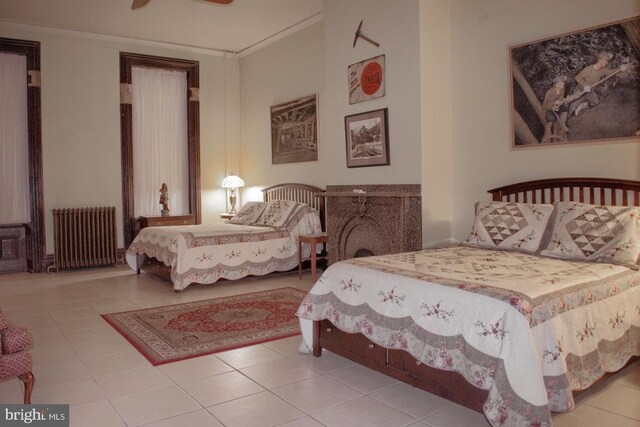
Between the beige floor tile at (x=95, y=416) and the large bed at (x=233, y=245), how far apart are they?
2624 mm

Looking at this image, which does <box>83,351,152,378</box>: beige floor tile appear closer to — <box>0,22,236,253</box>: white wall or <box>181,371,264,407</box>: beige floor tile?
<box>181,371,264,407</box>: beige floor tile

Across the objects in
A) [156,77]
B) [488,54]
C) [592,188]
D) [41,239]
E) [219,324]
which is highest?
[156,77]

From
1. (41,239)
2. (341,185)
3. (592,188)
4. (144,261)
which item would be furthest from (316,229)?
(41,239)

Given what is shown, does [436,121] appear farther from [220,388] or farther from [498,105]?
[220,388]

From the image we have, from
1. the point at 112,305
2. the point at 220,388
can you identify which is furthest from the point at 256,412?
the point at 112,305

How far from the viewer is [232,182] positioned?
7.66 metres

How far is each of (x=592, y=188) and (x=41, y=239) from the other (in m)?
6.48

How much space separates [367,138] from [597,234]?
236cm

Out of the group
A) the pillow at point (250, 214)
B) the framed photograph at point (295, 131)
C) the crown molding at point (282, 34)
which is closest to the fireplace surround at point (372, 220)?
the framed photograph at point (295, 131)

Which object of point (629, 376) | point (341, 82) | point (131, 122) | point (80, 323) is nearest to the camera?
point (629, 376)

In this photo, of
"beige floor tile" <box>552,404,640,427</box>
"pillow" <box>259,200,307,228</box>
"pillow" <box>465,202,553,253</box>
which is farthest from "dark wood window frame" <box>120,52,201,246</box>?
"beige floor tile" <box>552,404,640,427</box>

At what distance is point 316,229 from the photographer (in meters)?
6.04

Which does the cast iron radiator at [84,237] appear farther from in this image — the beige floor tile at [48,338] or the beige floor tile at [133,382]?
the beige floor tile at [133,382]

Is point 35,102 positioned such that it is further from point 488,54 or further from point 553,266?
point 553,266
